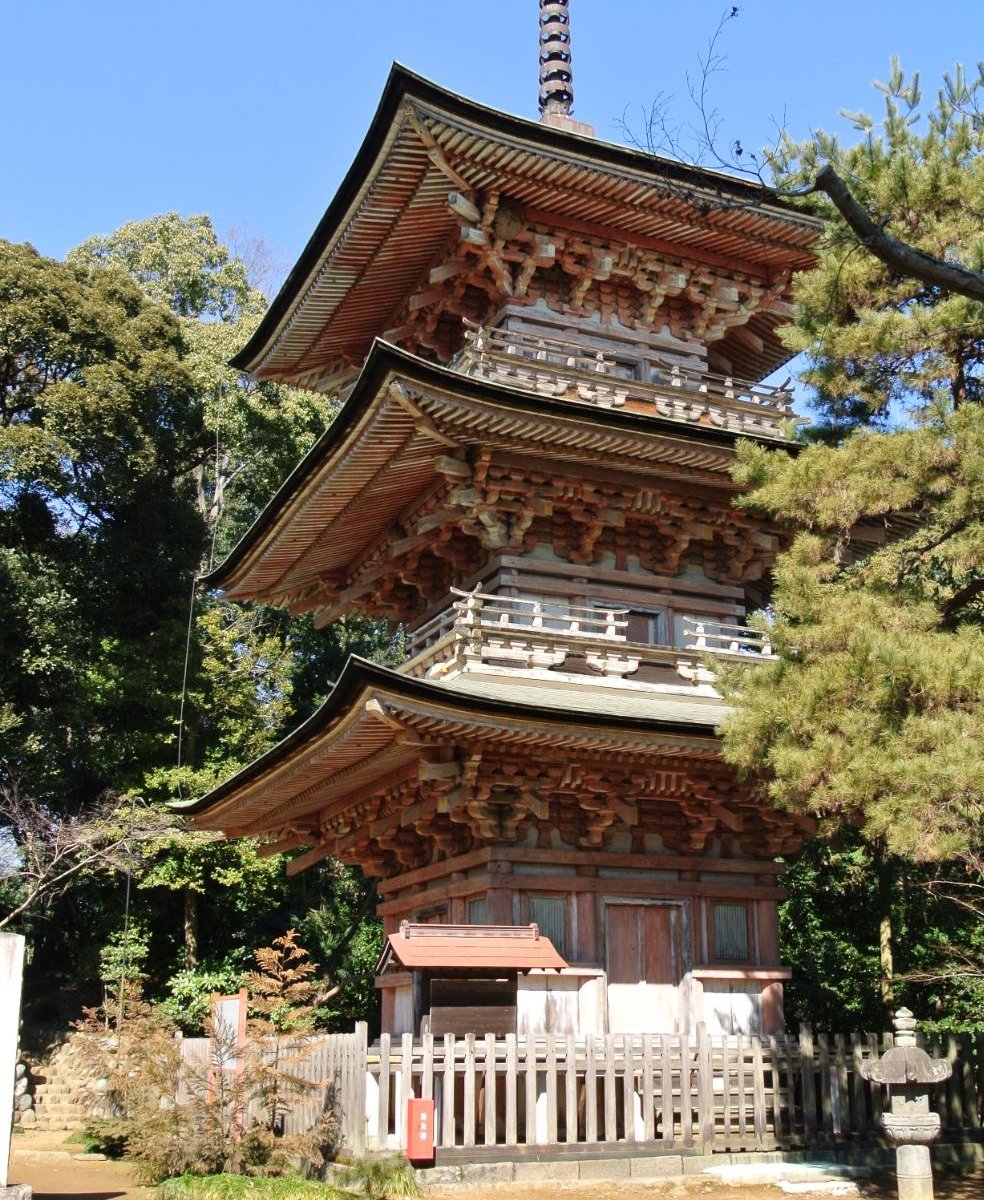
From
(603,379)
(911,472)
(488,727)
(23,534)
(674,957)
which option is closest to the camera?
(911,472)

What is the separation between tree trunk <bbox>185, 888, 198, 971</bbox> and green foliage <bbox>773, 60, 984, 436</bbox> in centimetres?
1915

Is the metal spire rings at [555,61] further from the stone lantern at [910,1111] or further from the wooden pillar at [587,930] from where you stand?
the stone lantern at [910,1111]

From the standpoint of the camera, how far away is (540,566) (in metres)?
14.5

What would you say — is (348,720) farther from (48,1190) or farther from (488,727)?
(48,1190)

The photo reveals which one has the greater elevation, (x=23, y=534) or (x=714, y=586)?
(x=23, y=534)

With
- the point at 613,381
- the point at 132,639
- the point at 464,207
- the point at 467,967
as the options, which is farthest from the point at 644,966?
the point at 132,639

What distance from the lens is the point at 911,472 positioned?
34.6ft

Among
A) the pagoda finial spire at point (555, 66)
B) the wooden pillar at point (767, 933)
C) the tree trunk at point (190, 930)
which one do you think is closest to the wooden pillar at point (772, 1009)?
the wooden pillar at point (767, 933)

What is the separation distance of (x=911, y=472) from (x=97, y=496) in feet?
73.3

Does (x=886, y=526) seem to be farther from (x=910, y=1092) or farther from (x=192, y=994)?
(x=192, y=994)

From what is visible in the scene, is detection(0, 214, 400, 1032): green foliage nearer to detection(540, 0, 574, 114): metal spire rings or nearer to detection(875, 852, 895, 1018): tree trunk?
detection(875, 852, 895, 1018): tree trunk

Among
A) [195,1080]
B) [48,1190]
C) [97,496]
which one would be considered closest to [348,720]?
[195,1080]

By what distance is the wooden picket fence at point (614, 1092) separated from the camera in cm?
1070

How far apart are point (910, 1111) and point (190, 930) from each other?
19.6 metres
